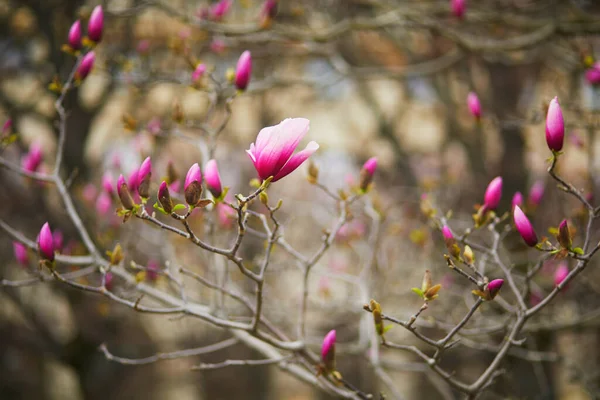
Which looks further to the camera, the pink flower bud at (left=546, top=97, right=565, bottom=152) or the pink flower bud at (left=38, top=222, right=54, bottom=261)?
the pink flower bud at (left=38, top=222, right=54, bottom=261)

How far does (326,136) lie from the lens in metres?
11.0

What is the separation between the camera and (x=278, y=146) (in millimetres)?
1112

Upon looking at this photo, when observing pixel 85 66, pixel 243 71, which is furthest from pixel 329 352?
pixel 85 66

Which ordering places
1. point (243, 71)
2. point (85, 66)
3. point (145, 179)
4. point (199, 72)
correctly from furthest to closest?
point (199, 72) → point (85, 66) → point (243, 71) → point (145, 179)

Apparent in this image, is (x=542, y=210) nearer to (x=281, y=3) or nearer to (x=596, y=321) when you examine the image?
(x=596, y=321)

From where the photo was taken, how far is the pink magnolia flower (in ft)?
3.63

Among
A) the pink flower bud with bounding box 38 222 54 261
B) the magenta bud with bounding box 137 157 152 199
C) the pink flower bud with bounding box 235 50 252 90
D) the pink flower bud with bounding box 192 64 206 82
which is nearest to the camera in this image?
the magenta bud with bounding box 137 157 152 199

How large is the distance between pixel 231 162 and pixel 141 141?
180 inches

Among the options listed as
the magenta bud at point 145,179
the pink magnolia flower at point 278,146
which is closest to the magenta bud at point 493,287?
the pink magnolia flower at point 278,146

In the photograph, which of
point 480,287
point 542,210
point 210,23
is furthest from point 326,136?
point 480,287

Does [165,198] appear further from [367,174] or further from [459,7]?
[459,7]

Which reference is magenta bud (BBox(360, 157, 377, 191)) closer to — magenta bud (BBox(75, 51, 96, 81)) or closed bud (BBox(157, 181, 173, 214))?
closed bud (BBox(157, 181, 173, 214))

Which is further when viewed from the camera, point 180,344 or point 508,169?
point 180,344

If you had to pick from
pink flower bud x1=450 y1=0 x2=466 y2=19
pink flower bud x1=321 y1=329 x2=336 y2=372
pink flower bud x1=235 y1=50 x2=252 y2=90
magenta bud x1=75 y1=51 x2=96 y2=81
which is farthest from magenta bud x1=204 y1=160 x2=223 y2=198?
pink flower bud x1=450 y1=0 x2=466 y2=19
